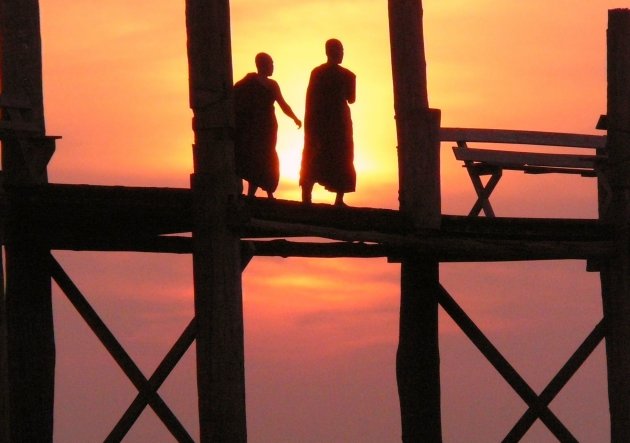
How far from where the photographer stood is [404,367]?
14.2 meters

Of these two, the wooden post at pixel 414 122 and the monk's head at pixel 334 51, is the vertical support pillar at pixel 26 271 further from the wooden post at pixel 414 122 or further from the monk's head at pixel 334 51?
the wooden post at pixel 414 122

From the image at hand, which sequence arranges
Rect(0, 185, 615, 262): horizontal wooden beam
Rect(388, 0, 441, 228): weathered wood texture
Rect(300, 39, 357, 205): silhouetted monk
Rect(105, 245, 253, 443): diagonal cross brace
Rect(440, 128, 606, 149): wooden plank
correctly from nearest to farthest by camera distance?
Rect(0, 185, 615, 262): horizontal wooden beam
Rect(105, 245, 253, 443): diagonal cross brace
Rect(388, 0, 441, 228): weathered wood texture
Rect(300, 39, 357, 205): silhouetted monk
Rect(440, 128, 606, 149): wooden plank

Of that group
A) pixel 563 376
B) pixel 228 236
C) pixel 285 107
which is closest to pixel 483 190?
pixel 563 376

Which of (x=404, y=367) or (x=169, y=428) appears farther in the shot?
(x=404, y=367)

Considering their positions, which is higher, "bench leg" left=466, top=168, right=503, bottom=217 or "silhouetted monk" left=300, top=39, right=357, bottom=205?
"silhouetted monk" left=300, top=39, right=357, bottom=205

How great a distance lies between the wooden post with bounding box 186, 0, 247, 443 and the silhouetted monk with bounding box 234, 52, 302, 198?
2339 millimetres

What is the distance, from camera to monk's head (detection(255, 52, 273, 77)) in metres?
13.7

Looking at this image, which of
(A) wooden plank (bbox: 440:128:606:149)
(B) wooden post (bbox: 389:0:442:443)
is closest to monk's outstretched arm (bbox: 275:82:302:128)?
(B) wooden post (bbox: 389:0:442:443)

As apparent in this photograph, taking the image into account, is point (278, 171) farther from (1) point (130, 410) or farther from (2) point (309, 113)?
(1) point (130, 410)

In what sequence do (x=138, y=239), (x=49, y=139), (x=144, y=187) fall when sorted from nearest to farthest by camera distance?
(x=144, y=187), (x=49, y=139), (x=138, y=239)

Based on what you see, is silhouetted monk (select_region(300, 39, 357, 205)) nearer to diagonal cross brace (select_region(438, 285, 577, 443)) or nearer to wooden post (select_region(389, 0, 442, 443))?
wooden post (select_region(389, 0, 442, 443))

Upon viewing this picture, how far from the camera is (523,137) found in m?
15.9

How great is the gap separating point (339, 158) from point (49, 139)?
243 cm

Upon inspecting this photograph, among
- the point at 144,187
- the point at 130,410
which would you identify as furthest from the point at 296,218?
the point at 130,410
